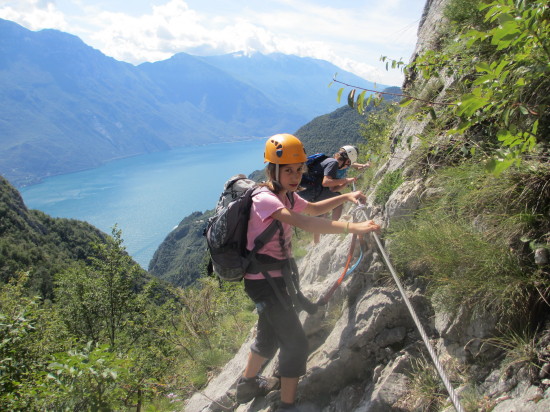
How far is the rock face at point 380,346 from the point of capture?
2736mm

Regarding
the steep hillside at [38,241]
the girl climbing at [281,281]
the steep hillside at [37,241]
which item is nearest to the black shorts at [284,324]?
the girl climbing at [281,281]

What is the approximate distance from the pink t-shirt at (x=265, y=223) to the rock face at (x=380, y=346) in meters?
1.13

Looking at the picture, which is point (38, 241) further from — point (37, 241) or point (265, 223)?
point (265, 223)

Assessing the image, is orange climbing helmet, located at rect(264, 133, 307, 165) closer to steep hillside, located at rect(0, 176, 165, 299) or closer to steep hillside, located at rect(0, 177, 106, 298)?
steep hillside, located at rect(0, 176, 165, 299)

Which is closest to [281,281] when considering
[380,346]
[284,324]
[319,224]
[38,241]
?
[284,324]

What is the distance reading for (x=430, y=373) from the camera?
319 centimetres

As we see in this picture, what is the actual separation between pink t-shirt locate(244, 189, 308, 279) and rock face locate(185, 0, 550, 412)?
113 centimetres

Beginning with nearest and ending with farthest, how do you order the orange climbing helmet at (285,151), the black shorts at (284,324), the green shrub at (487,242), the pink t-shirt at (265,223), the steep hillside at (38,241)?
the green shrub at (487,242), the pink t-shirt at (265,223), the orange climbing helmet at (285,151), the black shorts at (284,324), the steep hillside at (38,241)

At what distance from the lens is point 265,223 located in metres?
3.51

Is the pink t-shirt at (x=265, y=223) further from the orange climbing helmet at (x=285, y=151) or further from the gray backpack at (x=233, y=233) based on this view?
the orange climbing helmet at (x=285, y=151)

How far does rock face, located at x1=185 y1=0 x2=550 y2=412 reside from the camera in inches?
108

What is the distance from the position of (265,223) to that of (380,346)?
181cm

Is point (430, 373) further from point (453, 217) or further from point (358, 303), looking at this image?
point (453, 217)

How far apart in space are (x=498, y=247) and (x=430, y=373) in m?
1.27
